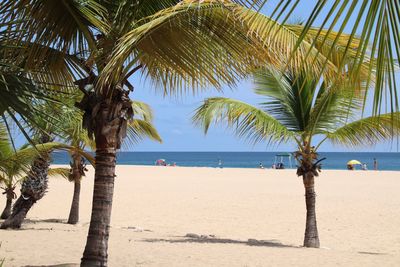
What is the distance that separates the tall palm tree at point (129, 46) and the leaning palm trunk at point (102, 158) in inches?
0.4

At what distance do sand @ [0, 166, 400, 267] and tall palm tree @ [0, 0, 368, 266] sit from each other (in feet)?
7.37

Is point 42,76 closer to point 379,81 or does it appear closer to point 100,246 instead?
point 100,246

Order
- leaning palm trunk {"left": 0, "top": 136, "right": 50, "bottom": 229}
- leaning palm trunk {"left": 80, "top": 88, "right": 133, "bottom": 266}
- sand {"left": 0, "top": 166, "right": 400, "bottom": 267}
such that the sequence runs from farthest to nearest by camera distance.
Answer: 1. leaning palm trunk {"left": 0, "top": 136, "right": 50, "bottom": 229}
2. sand {"left": 0, "top": 166, "right": 400, "bottom": 267}
3. leaning palm trunk {"left": 80, "top": 88, "right": 133, "bottom": 266}

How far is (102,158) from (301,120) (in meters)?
5.78

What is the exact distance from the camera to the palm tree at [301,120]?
9836mm

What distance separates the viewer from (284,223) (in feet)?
47.1

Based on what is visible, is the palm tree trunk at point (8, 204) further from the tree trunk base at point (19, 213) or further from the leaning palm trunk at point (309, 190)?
the leaning palm trunk at point (309, 190)

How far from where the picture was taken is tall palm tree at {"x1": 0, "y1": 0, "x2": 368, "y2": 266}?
4512 millimetres

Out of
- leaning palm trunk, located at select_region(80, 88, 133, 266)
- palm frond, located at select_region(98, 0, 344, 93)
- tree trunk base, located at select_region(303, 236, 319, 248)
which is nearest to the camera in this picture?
palm frond, located at select_region(98, 0, 344, 93)

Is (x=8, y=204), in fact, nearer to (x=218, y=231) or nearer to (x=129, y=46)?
(x=218, y=231)

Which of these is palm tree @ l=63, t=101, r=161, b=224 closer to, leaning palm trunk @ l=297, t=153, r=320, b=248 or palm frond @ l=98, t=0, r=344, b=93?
leaning palm trunk @ l=297, t=153, r=320, b=248

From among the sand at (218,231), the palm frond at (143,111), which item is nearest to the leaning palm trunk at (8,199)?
the sand at (218,231)

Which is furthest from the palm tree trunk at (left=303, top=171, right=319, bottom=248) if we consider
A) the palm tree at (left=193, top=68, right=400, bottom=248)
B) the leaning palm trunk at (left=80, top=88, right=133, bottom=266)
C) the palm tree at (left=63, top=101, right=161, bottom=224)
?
the leaning palm trunk at (left=80, top=88, right=133, bottom=266)

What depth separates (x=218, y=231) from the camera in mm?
12820
